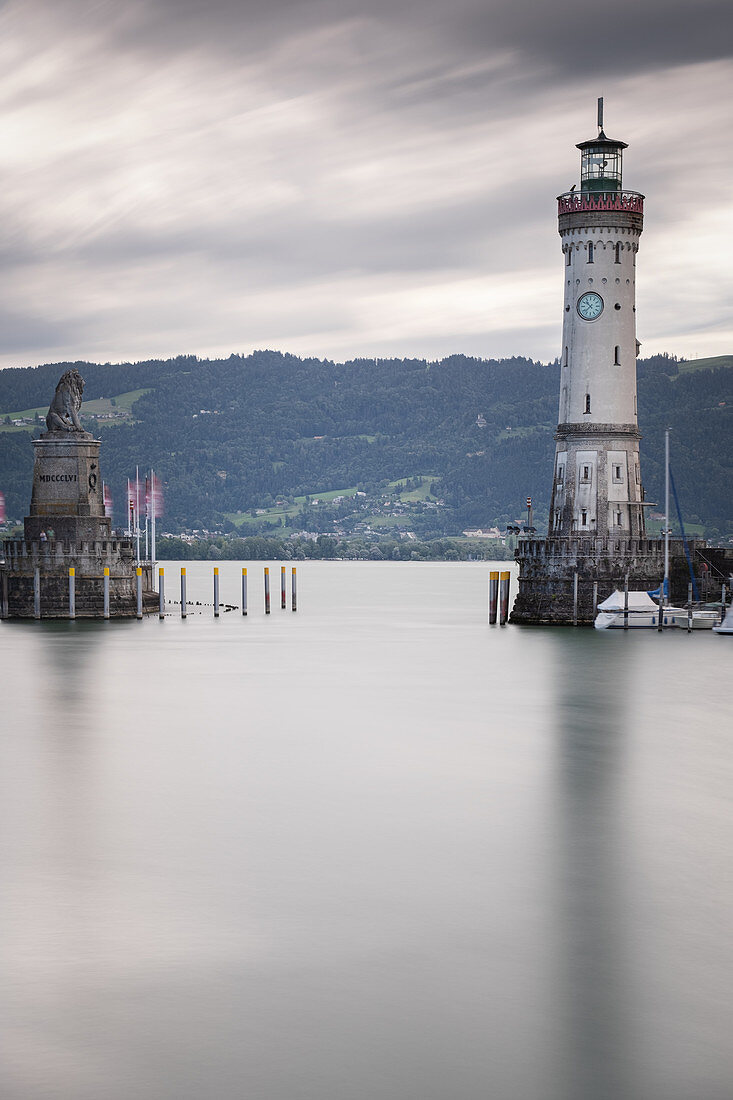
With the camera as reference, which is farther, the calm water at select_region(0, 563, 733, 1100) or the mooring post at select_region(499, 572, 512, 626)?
the mooring post at select_region(499, 572, 512, 626)

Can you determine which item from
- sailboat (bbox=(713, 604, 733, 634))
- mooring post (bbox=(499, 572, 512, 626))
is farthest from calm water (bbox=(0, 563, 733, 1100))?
mooring post (bbox=(499, 572, 512, 626))

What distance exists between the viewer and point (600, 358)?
214ft

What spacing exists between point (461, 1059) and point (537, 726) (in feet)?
86.1

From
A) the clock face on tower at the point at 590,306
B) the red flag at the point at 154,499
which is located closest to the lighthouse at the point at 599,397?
the clock face on tower at the point at 590,306

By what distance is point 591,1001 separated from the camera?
48.1ft

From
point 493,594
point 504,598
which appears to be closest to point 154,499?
point 493,594

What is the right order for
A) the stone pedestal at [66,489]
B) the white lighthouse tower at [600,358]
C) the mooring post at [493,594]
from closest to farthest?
1. the white lighthouse tower at [600,358]
2. the stone pedestal at [66,489]
3. the mooring post at [493,594]

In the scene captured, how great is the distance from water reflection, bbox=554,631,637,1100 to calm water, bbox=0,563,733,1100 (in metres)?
0.05

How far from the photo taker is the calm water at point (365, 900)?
13055mm

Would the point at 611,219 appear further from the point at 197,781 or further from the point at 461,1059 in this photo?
the point at 461,1059

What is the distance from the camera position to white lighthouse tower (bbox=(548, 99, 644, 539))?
6519 cm

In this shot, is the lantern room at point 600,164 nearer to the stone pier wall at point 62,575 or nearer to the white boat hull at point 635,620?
the white boat hull at point 635,620

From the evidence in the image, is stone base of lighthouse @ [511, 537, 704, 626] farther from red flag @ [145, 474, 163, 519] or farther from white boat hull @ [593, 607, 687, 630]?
red flag @ [145, 474, 163, 519]

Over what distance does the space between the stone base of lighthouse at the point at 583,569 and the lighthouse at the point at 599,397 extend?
0.05 metres
